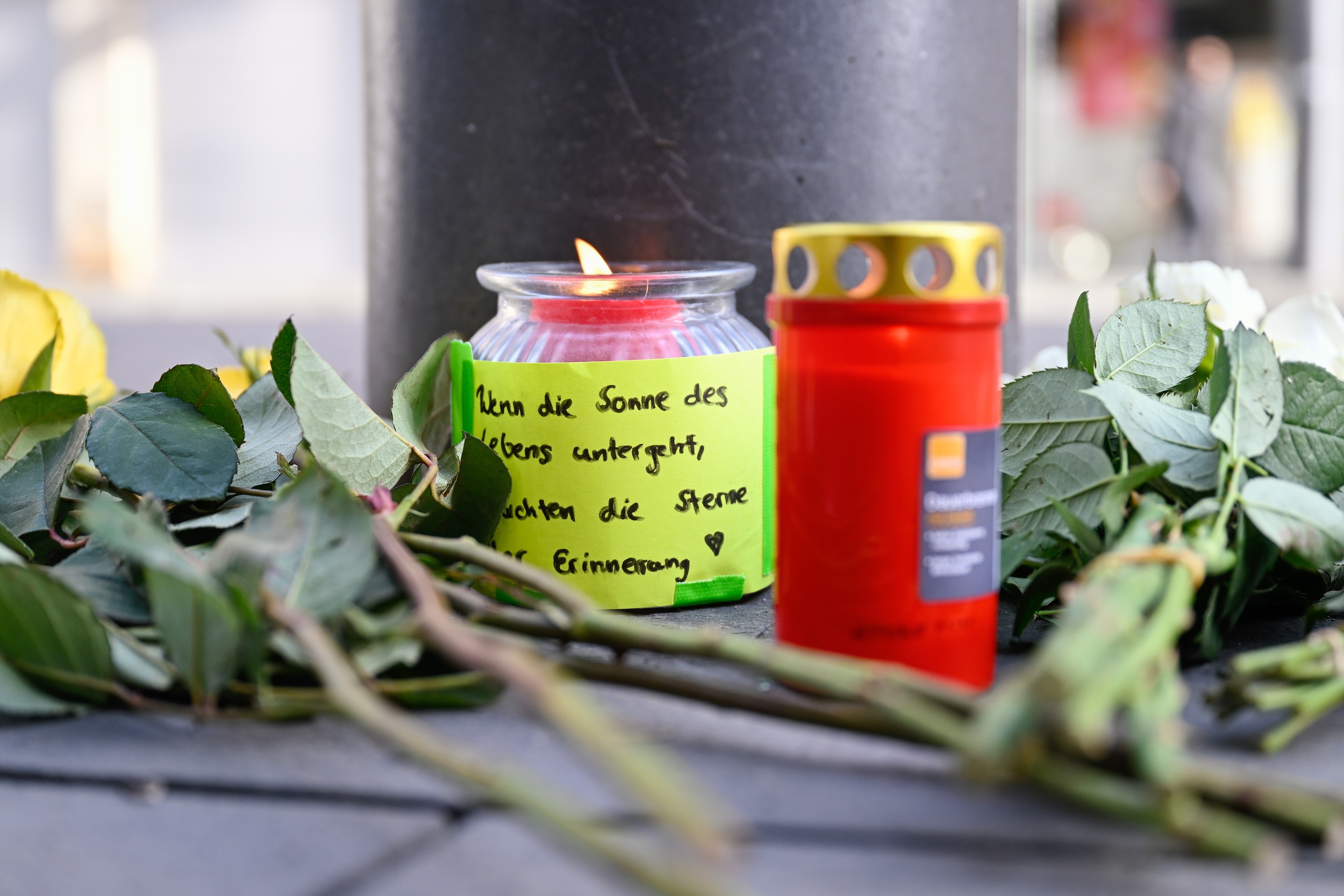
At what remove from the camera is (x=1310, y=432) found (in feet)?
1.62

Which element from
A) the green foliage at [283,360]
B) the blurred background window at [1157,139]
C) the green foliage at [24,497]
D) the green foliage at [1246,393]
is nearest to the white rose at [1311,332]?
the green foliage at [1246,393]

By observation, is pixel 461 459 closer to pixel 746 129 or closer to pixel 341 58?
pixel 746 129

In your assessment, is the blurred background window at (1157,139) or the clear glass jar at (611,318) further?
the blurred background window at (1157,139)

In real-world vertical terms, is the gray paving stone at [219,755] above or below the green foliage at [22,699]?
below

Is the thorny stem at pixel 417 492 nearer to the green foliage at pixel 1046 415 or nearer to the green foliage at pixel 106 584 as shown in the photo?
the green foliage at pixel 106 584

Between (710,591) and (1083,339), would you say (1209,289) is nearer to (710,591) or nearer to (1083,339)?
(1083,339)

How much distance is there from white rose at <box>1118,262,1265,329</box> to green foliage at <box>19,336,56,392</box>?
50cm

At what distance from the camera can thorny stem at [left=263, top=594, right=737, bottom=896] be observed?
25 cm

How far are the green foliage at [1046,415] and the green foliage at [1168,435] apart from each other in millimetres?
14

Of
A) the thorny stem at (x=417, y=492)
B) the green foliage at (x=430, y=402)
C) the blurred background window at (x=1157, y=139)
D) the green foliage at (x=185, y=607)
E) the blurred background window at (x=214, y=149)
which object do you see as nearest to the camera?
the green foliage at (x=185, y=607)

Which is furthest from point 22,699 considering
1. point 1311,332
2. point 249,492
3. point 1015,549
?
point 1311,332

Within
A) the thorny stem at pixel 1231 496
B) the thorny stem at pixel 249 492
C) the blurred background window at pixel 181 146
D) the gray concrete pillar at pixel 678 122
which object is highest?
the blurred background window at pixel 181 146

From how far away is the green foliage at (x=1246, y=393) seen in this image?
0.48 meters

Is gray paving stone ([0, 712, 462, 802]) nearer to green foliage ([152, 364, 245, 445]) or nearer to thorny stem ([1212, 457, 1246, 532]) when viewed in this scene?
green foliage ([152, 364, 245, 445])
